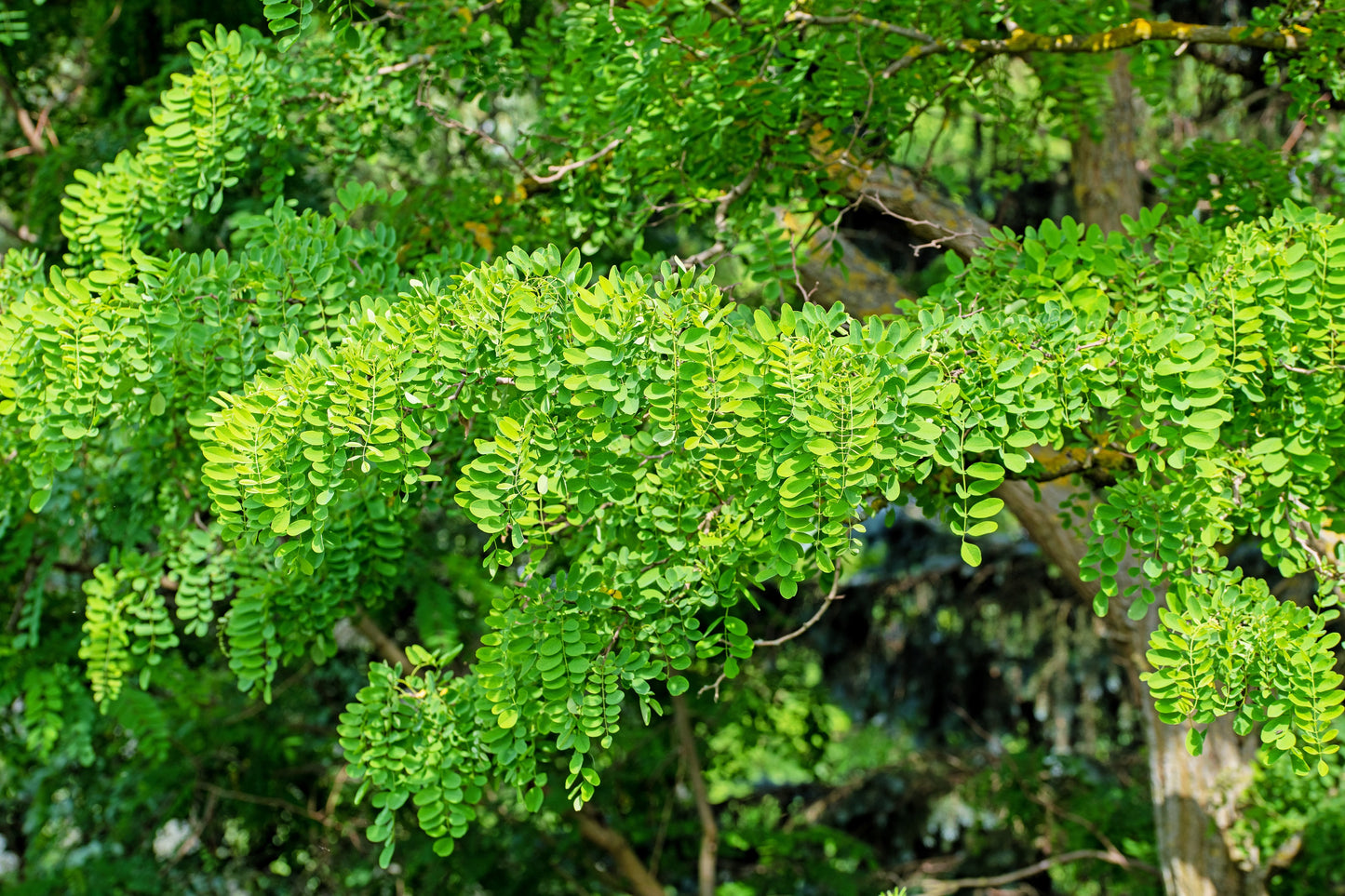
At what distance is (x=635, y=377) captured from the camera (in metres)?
2.09

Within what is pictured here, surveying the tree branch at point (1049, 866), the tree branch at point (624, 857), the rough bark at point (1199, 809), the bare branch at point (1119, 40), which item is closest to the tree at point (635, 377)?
the bare branch at point (1119, 40)

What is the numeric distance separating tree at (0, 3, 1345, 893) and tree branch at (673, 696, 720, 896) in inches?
90.0

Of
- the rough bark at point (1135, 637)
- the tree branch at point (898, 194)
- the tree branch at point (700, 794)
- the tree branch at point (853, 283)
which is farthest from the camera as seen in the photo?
the tree branch at point (700, 794)

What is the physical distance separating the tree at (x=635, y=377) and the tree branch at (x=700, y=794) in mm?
2286

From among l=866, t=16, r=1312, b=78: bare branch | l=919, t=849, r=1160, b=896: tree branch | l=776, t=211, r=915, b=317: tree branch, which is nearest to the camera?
l=866, t=16, r=1312, b=78: bare branch

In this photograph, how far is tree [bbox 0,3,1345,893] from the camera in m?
2.12

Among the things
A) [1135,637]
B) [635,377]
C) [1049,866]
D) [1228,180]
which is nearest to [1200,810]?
[1135,637]

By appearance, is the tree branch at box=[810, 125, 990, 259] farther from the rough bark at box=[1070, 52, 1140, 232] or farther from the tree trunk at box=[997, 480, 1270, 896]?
the tree trunk at box=[997, 480, 1270, 896]

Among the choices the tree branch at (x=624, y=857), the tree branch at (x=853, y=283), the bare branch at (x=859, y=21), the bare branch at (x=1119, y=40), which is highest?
the bare branch at (x=859, y=21)

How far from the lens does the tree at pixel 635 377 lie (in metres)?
2.12

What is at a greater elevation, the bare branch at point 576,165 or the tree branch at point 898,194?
the bare branch at point 576,165

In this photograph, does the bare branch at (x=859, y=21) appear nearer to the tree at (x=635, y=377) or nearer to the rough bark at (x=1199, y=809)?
the tree at (x=635, y=377)

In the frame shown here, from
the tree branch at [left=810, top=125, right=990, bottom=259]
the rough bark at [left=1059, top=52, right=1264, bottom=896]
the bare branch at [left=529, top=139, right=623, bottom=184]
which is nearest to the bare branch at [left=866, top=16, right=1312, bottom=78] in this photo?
the tree branch at [left=810, top=125, right=990, bottom=259]

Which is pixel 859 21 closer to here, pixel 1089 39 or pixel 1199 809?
pixel 1089 39
